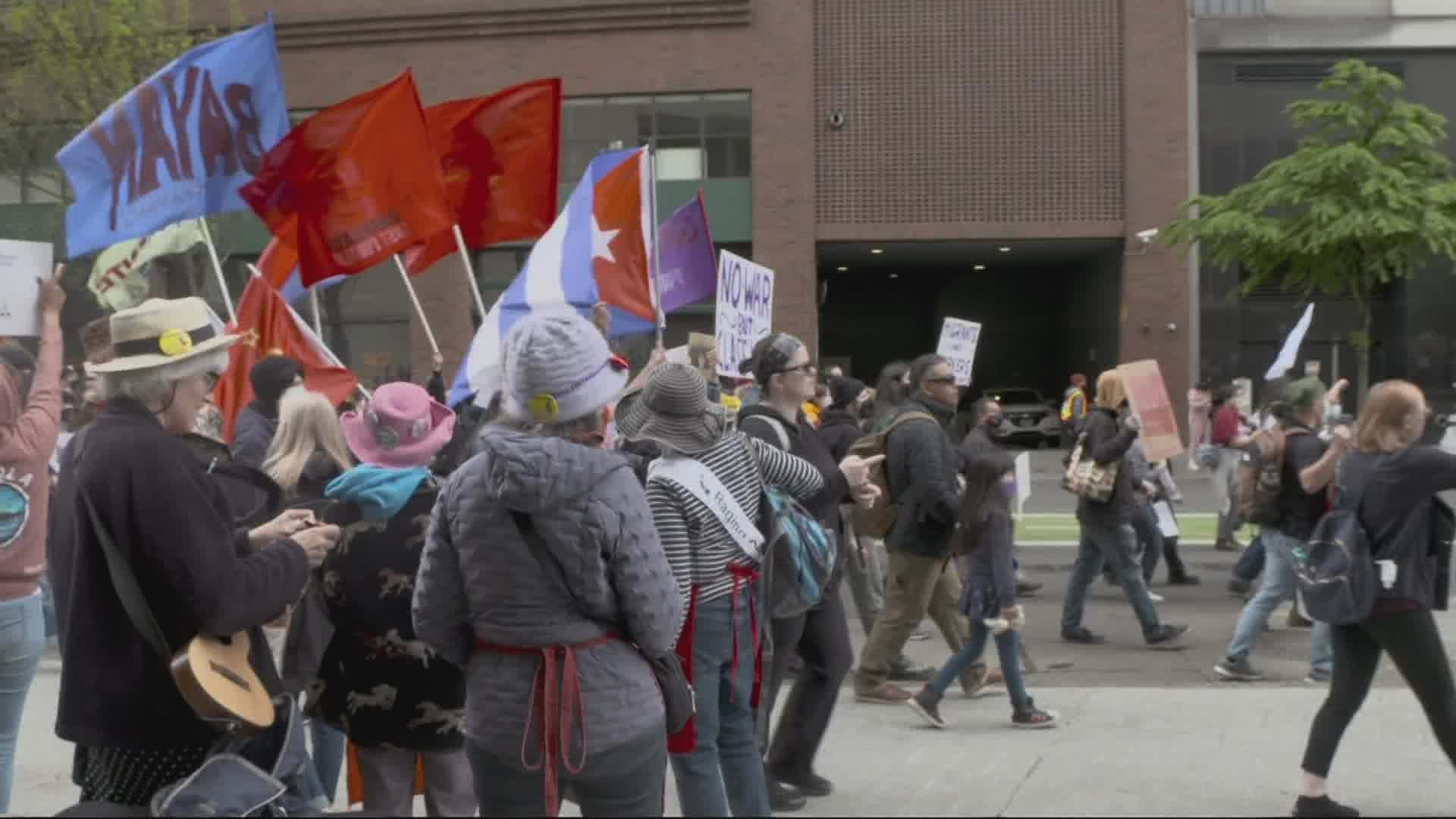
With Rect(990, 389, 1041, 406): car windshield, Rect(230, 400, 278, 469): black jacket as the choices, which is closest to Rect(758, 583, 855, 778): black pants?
Rect(230, 400, 278, 469): black jacket

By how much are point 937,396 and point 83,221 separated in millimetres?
4786

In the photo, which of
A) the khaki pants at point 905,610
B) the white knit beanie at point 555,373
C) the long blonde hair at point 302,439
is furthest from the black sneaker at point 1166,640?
the white knit beanie at point 555,373

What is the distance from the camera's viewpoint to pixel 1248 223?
28500 mm

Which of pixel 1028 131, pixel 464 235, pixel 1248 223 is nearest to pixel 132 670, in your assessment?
pixel 464 235

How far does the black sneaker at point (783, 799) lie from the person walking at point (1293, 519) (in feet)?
12.3

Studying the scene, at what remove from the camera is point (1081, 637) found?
34.9ft

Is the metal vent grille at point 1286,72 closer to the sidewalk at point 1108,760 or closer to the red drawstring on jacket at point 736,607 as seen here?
the sidewalk at point 1108,760

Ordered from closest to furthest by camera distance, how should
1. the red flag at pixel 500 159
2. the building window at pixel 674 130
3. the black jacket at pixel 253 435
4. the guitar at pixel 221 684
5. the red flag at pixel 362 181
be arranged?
the guitar at pixel 221 684 < the black jacket at pixel 253 435 < the red flag at pixel 362 181 < the red flag at pixel 500 159 < the building window at pixel 674 130

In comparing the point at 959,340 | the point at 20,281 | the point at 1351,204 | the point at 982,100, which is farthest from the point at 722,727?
the point at 982,100

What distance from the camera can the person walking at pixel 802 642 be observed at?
6.34 meters

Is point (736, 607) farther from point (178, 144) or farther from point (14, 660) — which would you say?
point (178, 144)

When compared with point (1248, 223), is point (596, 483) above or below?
below

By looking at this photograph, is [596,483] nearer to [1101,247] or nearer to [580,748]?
[580,748]

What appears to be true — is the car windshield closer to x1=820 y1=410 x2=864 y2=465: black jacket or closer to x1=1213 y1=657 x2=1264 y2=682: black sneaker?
x1=820 y1=410 x2=864 y2=465: black jacket
